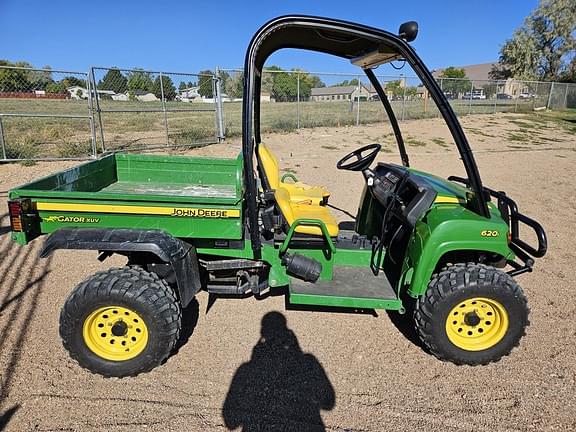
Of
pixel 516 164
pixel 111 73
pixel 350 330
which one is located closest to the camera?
pixel 350 330

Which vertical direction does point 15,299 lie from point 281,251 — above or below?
below

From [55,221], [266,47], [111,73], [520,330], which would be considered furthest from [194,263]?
[111,73]

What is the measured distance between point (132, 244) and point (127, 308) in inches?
16.8

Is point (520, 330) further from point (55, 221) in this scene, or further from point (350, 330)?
point (55, 221)

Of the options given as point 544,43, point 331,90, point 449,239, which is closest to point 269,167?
point 449,239

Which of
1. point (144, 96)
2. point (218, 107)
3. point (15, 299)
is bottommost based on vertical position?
point (15, 299)

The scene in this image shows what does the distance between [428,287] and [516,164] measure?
10.4 m

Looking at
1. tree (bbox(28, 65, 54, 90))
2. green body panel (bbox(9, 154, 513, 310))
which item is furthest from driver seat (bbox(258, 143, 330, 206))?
tree (bbox(28, 65, 54, 90))

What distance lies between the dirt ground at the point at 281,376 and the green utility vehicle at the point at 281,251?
0.23 m

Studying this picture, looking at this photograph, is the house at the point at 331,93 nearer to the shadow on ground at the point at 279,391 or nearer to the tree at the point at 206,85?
the tree at the point at 206,85

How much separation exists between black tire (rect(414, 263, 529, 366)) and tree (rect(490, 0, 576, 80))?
53827 millimetres

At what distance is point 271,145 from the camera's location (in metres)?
13.4

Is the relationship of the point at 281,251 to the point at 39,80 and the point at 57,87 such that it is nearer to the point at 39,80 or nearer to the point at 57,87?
the point at 39,80

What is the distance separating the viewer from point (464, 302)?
115 inches
